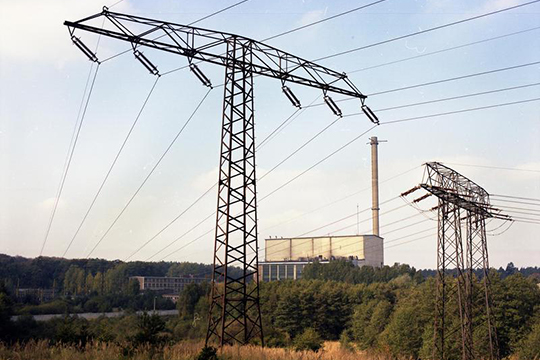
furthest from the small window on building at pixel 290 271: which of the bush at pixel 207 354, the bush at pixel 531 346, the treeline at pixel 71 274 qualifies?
the bush at pixel 207 354

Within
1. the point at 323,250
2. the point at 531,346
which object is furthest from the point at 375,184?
the point at 531,346

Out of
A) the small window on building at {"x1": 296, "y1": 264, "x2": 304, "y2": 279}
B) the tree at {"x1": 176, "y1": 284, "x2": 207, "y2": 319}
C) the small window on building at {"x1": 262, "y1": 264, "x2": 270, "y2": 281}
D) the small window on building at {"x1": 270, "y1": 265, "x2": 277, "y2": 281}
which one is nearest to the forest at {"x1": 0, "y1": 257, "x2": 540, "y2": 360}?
the tree at {"x1": 176, "y1": 284, "x2": 207, "y2": 319}

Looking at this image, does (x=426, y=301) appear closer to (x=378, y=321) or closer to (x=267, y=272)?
(x=378, y=321)

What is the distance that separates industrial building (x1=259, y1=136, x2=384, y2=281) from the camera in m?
161

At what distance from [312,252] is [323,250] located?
3869mm

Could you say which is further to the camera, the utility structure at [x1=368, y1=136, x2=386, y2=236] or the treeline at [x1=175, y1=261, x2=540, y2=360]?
the utility structure at [x1=368, y1=136, x2=386, y2=236]

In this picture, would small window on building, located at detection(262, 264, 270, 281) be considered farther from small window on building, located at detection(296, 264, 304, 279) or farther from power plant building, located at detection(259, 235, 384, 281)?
small window on building, located at detection(296, 264, 304, 279)

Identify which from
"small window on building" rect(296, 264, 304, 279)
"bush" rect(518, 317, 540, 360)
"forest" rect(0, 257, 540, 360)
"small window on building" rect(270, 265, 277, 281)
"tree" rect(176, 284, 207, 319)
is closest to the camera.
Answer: "forest" rect(0, 257, 540, 360)

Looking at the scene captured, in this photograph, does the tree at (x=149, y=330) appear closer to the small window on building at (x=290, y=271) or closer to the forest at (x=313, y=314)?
the forest at (x=313, y=314)

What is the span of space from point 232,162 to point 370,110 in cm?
1131

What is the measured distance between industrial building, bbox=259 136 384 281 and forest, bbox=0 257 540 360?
14.7 m

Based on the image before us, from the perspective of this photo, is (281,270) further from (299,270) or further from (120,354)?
(120,354)

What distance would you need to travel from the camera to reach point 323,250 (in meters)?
172

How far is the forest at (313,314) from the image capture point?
31.8 metres
